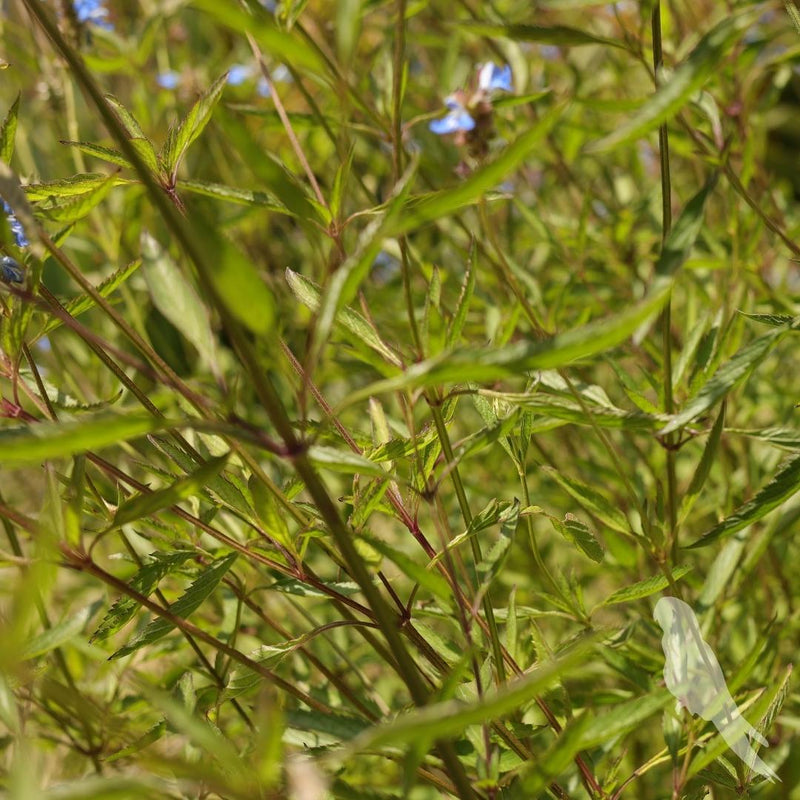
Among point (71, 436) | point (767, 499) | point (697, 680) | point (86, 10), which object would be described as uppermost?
point (86, 10)

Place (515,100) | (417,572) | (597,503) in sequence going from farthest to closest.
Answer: (515,100), (597,503), (417,572)

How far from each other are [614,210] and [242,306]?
0.95 m

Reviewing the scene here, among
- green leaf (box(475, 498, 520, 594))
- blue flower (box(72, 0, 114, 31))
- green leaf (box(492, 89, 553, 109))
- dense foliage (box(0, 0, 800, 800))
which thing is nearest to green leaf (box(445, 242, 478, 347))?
dense foliage (box(0, 0, 800, 800))

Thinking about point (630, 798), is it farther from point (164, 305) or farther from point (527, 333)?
point (164, 305)

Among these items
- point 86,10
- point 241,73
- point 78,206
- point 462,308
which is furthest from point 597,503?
point 241,73

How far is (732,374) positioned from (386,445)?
0.20 metres

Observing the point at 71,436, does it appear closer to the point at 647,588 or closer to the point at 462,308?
the point at 462,308

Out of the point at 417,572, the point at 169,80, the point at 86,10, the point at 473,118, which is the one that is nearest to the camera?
the point at 417,572

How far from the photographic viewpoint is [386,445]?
54 centimetres

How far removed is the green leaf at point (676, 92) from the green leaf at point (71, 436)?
8.7 inches

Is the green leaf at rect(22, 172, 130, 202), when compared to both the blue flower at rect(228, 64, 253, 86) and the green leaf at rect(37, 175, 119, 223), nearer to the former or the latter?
the green leaf at rect(37, 175, 119, 223)

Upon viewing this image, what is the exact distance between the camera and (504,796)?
535 mm

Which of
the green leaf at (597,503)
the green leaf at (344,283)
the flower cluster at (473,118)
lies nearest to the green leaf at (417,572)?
the green leaf at (344,283)

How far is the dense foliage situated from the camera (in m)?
0.38
